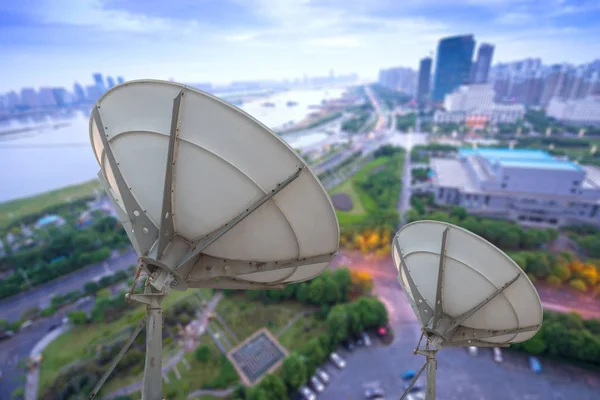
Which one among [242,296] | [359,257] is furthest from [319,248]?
[359,257]

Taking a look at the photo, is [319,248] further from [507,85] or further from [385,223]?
[507,85]

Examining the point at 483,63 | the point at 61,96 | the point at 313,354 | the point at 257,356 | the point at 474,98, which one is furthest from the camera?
the point at 61,96

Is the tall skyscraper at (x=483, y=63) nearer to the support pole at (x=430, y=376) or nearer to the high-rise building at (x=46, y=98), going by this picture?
the support pole at (x=430, y=376)

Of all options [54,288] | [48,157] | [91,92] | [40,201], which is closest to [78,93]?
[91,92]

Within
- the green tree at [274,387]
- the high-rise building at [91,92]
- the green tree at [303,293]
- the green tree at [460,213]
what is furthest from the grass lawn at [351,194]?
the high-rise building at [91,92]

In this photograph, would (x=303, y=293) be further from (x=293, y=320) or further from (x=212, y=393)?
(x=212, y=393)

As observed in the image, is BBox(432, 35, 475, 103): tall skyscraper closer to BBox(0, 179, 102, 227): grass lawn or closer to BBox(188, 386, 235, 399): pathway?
BBox(0, 179, 102, 227): grass lawn
